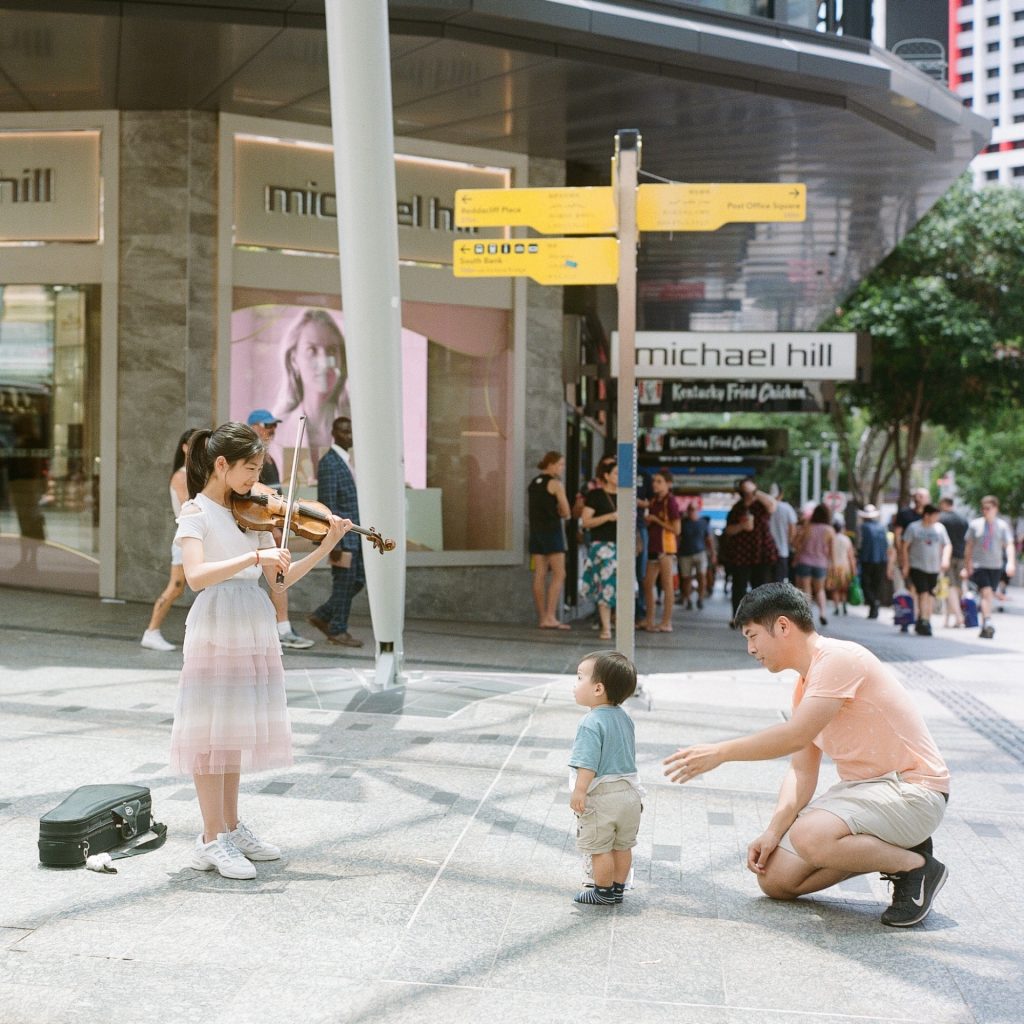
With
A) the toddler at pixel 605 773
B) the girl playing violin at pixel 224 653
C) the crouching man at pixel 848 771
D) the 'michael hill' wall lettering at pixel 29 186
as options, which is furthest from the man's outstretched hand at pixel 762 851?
the 'michael hill' wall lettering at pixel 29 186

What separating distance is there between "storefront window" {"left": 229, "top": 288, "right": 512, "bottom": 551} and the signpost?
15.8 feet

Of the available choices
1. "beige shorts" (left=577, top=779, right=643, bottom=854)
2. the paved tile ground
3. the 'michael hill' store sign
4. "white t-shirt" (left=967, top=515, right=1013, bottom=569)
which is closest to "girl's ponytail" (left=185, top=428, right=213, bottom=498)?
the paved tile ground

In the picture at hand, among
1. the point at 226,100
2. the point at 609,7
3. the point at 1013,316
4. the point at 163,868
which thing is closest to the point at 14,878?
the point at 163,868

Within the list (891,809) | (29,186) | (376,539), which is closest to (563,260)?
(376,539)

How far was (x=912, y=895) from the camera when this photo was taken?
167 inches

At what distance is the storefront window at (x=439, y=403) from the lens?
505 inches

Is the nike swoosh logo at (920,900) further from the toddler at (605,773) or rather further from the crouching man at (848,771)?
the toddler at (605,773)

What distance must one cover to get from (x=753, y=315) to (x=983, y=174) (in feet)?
334

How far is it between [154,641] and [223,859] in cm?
536

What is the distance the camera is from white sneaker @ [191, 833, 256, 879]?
4484mm

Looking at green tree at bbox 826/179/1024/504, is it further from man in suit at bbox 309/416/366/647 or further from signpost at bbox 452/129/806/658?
signpost at bbox 452/129/806/658

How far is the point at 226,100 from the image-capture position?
12.0 m

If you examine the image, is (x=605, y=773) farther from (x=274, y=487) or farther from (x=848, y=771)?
(x=274, y=487)

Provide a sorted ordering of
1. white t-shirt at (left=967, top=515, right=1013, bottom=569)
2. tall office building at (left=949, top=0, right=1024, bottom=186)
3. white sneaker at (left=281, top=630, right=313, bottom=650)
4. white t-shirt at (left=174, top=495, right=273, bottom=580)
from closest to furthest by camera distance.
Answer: white t-shirt at (left=174, top=495, right=273, bottom=580) < white sneaker at (left=281, top=630, right=313, bottom=650) < white t-shirt at (left=967, top=515, right=1013, bottom=569) < tall office building at (left=949, top=0, right=1024, bottom=186)
